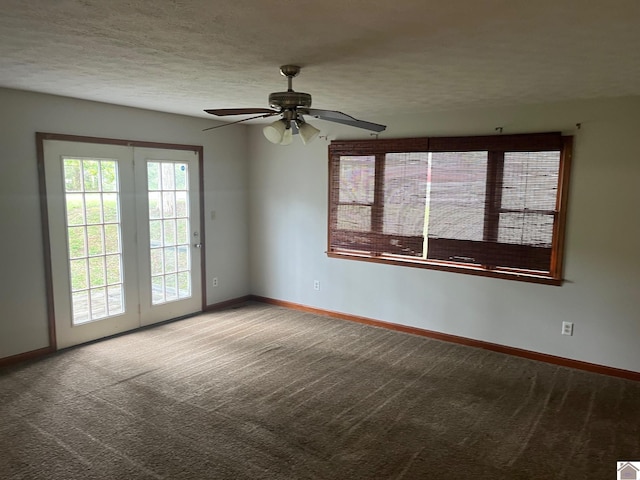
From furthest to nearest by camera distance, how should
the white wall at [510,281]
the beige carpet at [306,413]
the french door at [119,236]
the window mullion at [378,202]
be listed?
the window mullion at [378,202] → the french door at [119,236] → the white wall at [510,281] → the beige carpet at [306,413]

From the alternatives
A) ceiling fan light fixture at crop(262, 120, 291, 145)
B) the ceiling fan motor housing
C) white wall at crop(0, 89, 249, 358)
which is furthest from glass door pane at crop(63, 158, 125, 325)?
the ceiling fan motor housing

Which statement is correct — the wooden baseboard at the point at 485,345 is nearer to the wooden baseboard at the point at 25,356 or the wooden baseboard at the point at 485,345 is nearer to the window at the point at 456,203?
the window at the point at 456,203

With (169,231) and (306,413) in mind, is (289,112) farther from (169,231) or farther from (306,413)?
(169,231)

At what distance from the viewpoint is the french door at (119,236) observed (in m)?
4.15

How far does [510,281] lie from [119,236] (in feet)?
12.6

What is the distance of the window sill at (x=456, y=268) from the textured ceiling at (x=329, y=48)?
1.55m

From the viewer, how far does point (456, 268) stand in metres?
4.51

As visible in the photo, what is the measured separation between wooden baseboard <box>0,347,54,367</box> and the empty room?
16 millimetres

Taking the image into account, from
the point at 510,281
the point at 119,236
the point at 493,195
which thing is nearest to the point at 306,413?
the point at 510,281

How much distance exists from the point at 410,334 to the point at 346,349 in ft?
2.79

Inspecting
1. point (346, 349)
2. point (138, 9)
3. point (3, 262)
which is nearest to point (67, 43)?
point (138, 9)

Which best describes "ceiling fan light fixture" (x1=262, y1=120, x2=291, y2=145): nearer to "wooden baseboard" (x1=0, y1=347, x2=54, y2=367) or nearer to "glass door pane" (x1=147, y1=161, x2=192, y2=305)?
"glass door pane" (x1=147, y1=161, x2=192, y2=305)

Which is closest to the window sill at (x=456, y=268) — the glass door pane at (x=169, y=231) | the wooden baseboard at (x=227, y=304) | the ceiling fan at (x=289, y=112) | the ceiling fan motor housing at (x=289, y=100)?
the wooden baseboard at (x=227, y=304)

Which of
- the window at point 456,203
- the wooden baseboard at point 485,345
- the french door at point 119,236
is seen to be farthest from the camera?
the french door at point 119,236
